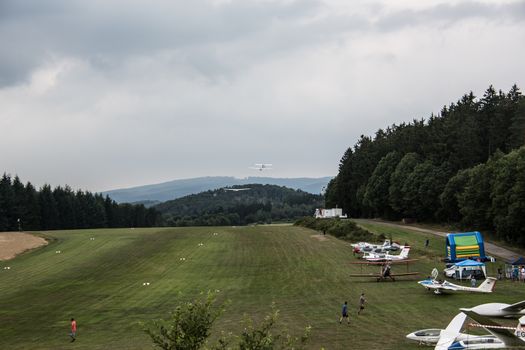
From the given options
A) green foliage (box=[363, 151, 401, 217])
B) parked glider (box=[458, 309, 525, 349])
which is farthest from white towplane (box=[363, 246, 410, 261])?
green foliage (box=[363, 151, 401, 217])

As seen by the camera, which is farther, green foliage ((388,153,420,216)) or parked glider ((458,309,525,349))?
green foliage ((388,153,420,216))

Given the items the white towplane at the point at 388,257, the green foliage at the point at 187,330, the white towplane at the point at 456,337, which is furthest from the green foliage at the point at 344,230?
the green foliage at the point at 187,330

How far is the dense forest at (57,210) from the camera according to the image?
442ft

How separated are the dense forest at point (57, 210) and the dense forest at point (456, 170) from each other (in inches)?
2900

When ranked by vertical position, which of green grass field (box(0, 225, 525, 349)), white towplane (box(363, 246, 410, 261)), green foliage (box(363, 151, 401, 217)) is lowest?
green grass field (box(0, 225, 525, 349))

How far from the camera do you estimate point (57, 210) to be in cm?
15050

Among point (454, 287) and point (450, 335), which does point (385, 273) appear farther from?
point (450, 335)

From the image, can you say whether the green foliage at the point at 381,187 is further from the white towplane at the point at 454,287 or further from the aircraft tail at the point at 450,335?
the aircraft tail at the point at 450,335

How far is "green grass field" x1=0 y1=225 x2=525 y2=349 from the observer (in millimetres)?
35125

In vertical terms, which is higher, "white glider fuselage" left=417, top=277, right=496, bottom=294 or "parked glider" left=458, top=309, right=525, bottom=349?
"parked glider" left=458, top=309, right=525, bottom=349

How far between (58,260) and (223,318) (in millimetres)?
38477

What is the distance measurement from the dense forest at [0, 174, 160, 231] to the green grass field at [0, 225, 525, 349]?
57.0 metres

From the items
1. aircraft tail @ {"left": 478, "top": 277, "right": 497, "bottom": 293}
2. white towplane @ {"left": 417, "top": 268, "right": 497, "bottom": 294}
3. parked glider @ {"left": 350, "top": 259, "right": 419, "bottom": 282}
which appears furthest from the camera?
parked glider @ {"left": 350, "top": 259, "right": 419, "bottom": 282}

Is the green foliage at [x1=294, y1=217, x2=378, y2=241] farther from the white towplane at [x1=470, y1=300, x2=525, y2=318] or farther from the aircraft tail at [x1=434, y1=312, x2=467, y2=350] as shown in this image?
the white towplane at [x1=470, y1=300, x2=525, y2=318]
